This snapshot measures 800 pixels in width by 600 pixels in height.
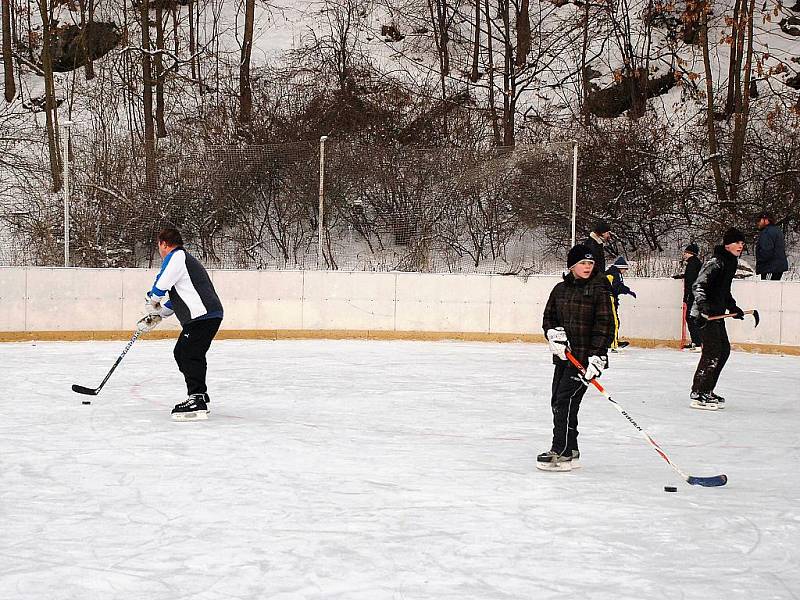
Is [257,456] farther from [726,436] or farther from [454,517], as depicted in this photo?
[726,436]

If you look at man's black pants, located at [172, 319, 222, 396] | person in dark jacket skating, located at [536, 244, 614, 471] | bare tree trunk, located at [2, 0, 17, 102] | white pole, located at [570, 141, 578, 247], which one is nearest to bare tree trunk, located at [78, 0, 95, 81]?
bare tree trunk, located at [2, 0, 17, 102]

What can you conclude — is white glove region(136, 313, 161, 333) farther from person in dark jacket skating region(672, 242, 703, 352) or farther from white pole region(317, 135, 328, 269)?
person in dark jacket skating region(672, 242, 703, 352)

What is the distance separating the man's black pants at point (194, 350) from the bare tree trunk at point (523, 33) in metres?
16.8

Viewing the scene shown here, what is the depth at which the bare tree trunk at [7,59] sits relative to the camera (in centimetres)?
2264

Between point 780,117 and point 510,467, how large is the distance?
1373 centimetres

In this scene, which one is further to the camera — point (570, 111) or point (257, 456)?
point (570, 111)

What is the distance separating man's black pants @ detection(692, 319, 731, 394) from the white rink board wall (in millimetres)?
4922

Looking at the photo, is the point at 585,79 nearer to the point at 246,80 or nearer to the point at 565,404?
the point at 246,80

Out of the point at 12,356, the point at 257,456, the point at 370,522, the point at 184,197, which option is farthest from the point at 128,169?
the point at 370,522

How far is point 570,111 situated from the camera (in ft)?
72.0

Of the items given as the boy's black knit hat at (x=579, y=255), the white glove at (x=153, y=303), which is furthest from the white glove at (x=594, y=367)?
the white glove at (x=153, y=303)

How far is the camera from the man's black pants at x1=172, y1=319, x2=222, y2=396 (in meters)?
6.99

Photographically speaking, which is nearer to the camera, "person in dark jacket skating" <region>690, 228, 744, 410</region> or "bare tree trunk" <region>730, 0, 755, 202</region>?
"person in dark jacket skating" <region>690, 228, 744, 410</region>

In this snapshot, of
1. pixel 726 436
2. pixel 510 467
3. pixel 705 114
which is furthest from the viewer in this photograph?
pixel 705 114
